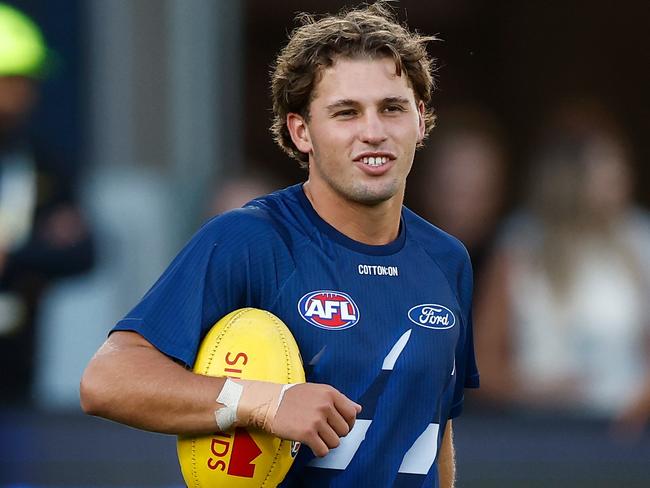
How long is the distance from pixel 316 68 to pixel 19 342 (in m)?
4.46

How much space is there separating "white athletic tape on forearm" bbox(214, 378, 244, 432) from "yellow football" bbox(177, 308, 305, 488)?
2.0 inches

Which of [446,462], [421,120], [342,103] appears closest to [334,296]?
[342,103]

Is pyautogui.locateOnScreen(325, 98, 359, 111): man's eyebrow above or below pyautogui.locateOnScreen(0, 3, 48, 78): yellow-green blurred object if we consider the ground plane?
above

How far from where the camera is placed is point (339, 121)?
427 centimetres

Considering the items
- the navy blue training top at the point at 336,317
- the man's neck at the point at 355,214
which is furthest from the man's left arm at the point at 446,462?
the man's neck at the point at 355,214

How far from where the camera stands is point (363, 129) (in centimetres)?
422

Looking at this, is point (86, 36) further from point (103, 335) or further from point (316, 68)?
point (316, 68)

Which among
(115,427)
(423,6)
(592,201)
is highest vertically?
(423,6)

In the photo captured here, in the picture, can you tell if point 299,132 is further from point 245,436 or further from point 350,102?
point 245,436

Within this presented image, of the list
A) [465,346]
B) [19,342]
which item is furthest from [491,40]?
[465,346]

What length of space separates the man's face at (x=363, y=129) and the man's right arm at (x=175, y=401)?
714mm

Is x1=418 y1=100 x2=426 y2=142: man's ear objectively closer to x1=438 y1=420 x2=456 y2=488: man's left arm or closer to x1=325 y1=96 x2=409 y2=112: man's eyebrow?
x1=325 y1=96 x2=409 y2=112: man's eyebrow

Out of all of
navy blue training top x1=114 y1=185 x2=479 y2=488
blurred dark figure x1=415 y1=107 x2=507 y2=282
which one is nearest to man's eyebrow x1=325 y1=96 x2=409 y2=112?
navy blue training top x1=114 y1=185 x2=479 y2=488

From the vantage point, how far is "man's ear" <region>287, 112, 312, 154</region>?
4.42 m
